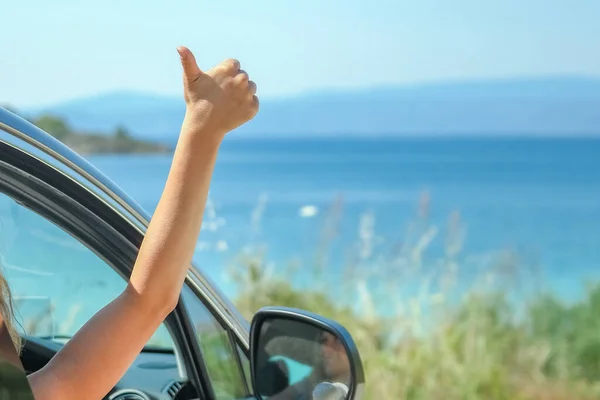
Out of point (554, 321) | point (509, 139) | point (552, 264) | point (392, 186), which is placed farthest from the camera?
point (509, 139)

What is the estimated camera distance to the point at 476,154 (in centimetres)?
6994

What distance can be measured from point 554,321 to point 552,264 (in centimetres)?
1645

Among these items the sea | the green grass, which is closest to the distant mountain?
the sea

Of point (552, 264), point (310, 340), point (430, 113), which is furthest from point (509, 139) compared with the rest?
point (310, 340)

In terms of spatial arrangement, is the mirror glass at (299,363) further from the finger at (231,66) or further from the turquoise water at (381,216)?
the finger at (231,66)

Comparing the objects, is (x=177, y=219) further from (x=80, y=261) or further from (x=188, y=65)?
(x=80, y=261)

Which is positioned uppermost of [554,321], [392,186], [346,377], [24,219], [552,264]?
[392,186]

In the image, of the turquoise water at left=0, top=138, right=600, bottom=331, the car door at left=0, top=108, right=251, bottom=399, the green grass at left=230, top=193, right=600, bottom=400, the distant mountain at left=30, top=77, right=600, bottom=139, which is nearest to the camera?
the car door at left=0, top=108, right=251, bottom=399

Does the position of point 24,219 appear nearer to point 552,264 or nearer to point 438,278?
point 438,278

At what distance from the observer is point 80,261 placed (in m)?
1.89

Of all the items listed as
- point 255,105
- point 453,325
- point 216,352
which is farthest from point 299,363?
point 453,325

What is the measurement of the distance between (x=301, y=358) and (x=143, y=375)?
0.32 metres

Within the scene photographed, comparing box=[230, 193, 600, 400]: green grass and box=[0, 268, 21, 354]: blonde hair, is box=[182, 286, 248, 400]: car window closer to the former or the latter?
box=[0, 268, 21, 354]: blonde hair

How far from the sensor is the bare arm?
1.36 m
